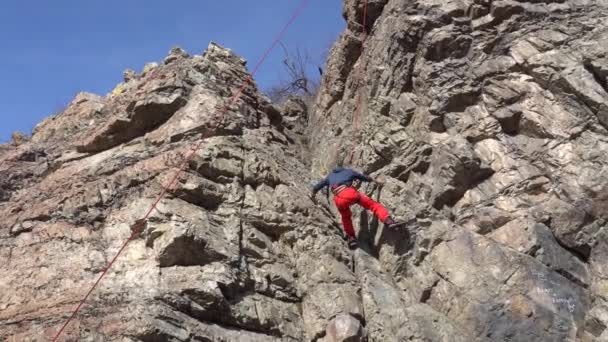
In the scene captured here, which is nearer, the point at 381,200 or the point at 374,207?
the point at 374,207

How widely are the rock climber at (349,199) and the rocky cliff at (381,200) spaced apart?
0.25 meters

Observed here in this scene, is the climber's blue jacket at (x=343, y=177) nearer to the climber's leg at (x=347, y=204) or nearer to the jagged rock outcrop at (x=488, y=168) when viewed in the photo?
the climber's leg at (x=347, y=204)

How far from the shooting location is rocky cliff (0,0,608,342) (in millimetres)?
6738

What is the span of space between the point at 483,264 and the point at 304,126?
246 inches

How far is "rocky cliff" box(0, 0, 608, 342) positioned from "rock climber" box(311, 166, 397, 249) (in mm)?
246

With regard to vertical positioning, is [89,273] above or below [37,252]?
below

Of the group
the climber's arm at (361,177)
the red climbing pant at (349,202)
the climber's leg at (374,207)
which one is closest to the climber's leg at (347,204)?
the red climbing pant at (349,202)

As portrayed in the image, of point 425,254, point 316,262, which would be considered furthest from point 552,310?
point 316,262

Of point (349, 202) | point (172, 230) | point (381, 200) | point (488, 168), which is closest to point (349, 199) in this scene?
point (349, 202)

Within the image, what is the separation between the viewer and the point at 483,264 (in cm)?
704

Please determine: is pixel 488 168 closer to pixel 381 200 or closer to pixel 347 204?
pixel 381 200

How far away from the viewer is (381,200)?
8594 mm

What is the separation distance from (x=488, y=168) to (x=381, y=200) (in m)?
1.66

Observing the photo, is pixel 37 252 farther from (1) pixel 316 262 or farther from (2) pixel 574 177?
(2) pixel 574 177
